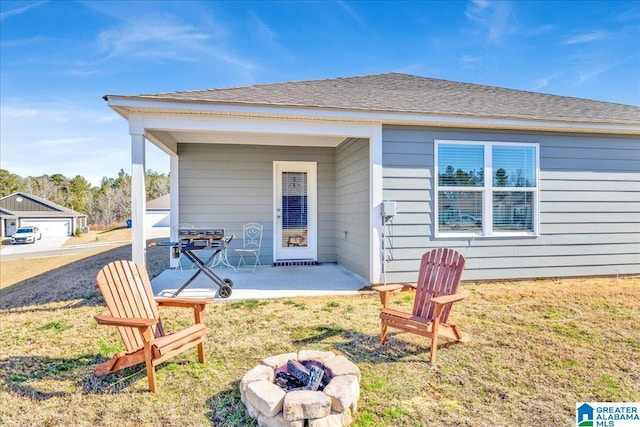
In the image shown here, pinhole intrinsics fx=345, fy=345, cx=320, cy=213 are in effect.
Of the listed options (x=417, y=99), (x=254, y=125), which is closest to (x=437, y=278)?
(x=254, y=125)

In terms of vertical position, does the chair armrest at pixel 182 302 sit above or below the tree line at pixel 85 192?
below

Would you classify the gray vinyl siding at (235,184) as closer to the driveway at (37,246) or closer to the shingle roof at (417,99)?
the shingle roof at (417,99)

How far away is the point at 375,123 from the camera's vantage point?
17.0 ft

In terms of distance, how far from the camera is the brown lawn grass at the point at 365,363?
7.14 feet

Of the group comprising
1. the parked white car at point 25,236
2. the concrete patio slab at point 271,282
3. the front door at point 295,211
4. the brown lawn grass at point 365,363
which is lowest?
the parked white car at point 25,236

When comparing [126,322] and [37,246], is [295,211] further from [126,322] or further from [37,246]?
[37,246]

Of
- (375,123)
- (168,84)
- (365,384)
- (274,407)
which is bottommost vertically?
(365,384)

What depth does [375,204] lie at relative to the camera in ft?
17.2

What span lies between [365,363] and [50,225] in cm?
4151

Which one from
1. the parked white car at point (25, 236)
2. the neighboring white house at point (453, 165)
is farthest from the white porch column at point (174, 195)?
the parked white car at point (25, 236)

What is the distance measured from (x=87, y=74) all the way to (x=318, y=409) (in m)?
13.0

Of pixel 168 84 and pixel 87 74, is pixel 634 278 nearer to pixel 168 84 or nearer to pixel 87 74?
pixel 168 84

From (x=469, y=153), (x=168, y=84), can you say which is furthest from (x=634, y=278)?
(x=168, y=84)

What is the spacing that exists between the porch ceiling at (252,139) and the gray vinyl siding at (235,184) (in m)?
0.22
